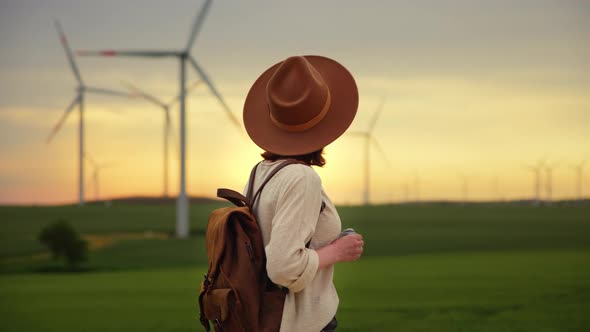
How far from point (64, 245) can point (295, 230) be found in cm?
1886

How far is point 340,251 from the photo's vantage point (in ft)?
9.60

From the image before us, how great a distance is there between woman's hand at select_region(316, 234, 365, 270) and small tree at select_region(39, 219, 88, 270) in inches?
734

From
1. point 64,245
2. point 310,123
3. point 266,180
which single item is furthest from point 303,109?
point 64,245

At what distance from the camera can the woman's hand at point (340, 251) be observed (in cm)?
291

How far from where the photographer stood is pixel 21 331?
912 cm

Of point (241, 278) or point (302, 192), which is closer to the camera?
point (302, 192)

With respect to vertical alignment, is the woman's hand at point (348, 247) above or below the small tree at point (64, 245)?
above

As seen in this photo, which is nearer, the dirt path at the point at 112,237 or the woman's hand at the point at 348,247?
the woman's hand at the point at 348,247

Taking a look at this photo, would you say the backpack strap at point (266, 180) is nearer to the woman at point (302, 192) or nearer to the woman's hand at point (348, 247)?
the woman at point (302, 192)

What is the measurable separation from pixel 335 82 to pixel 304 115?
10.9 inches

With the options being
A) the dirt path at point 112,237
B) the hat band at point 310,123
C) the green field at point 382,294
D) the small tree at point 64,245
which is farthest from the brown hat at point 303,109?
the dirt path at point 112,237

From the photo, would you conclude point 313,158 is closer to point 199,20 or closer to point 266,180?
point 266,180

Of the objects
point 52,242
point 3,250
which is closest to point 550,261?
point 52,242

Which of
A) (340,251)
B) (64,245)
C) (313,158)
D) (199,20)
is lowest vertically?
(64,245)
